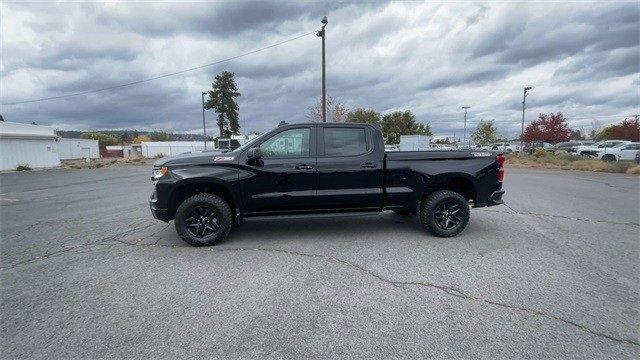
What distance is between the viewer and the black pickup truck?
486 centimetres

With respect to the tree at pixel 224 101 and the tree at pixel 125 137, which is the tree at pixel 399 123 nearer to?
the tree at pixel 224 101

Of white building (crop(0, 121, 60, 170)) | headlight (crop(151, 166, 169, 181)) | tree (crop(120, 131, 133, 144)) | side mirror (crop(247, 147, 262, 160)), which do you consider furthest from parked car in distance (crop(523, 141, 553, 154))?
tree (crop(120, 131, 133, 144))

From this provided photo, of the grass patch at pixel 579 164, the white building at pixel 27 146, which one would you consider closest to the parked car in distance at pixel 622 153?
the grass patch at pixel 579 164

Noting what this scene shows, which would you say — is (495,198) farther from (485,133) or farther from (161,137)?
(161,137)

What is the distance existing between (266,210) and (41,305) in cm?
278

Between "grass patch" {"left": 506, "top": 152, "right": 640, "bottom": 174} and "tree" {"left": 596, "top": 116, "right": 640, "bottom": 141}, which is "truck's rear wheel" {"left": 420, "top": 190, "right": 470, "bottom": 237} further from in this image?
"tree" {"left": 596, "top": 116, "right": 640, "bottom": 141}

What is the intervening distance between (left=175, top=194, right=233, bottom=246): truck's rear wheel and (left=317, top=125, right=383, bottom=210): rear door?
4.88 ft

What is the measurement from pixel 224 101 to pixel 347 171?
56.3 m

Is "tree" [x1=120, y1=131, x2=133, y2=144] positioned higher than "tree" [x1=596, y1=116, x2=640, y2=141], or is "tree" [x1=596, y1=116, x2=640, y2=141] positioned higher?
"tree" [x1=120, y1=131, x2=133, y2=144]

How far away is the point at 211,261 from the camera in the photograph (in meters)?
4.27

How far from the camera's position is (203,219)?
16.1ft

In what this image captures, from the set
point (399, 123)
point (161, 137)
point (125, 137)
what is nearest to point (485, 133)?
point (399, 123)

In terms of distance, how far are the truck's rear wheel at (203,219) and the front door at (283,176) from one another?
1.20 feet

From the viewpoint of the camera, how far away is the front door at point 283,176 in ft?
16.2
